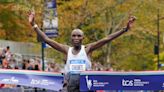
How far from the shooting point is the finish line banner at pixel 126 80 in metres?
8.35

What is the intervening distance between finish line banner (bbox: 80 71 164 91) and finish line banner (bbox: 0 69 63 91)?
833mm

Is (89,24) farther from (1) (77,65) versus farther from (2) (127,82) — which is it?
(1) (77,65)

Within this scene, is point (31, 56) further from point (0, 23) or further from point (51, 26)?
point (51, 26)

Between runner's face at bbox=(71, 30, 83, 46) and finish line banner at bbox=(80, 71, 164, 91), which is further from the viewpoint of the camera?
finish line banner at bbox=(80, 71, 164, 91)

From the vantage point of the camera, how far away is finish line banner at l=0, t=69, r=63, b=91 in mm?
9180

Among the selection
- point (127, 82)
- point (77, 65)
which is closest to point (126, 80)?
point (127, 82)

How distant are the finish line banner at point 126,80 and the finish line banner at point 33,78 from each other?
83cm

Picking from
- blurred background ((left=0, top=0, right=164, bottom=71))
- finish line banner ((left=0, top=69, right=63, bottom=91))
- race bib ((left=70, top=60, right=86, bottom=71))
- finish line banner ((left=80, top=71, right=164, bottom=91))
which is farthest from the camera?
blurred background ((left=0, top=0, right=164, bottom=71))

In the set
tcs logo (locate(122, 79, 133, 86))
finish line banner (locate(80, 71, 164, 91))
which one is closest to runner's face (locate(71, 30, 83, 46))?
finish line banner (locate(80, 71, 164, 91))

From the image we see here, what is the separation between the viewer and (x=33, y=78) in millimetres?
9617

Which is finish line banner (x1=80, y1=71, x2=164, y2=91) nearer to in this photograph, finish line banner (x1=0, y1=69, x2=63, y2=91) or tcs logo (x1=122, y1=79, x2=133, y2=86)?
tcs logo (x1=122, y1=79, x2=133, y2=86)

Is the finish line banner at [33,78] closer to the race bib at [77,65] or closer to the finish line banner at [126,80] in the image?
the finish line banner at [126,80]

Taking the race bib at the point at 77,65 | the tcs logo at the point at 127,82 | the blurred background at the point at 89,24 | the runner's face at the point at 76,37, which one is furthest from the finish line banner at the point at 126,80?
the blurred background at the point at 89,24

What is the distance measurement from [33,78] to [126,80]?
185 centimetres
